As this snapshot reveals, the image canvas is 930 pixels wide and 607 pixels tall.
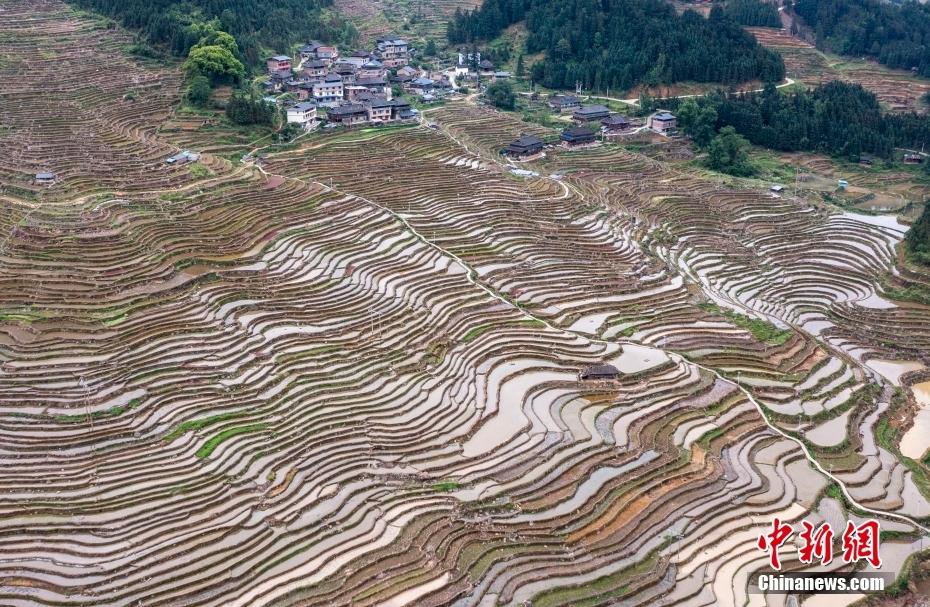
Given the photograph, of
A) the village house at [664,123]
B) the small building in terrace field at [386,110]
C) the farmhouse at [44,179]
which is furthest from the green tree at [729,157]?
the farmhouse at [44,179]

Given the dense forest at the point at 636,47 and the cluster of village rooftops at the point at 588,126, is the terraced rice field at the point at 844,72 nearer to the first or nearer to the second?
the dense forest at the point at 636,47

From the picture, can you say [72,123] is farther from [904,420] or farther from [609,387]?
[904,420]

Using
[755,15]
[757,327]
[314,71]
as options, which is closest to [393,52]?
[314,71]

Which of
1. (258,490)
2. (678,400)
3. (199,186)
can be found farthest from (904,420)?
(199,186)

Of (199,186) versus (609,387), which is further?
(199,186)

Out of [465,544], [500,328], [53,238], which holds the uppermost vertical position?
[53,238]

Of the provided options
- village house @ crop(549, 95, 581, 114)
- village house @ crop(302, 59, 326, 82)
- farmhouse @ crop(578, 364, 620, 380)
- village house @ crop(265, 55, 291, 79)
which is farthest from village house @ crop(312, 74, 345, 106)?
farmhouse @ crop(578, 364, 620, 380)

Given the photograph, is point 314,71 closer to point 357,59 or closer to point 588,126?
point 357,59
